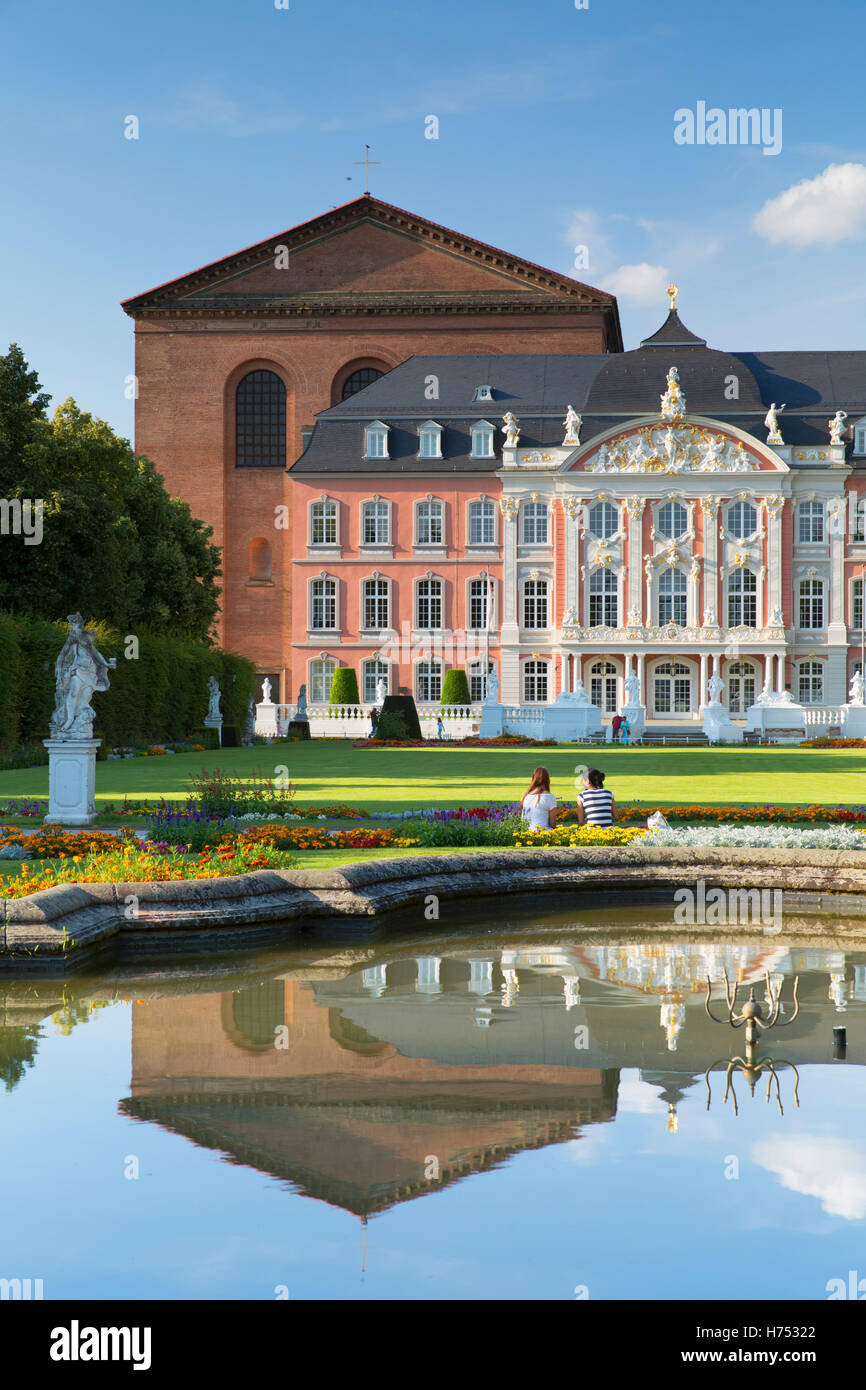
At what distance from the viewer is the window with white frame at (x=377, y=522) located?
55969 millimetres

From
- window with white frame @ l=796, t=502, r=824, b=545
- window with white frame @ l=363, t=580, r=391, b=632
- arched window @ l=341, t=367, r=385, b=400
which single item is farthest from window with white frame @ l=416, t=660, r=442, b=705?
window with white frame @ l=796, t=502, r=824, b=545

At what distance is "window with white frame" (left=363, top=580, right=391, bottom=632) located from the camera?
184ft

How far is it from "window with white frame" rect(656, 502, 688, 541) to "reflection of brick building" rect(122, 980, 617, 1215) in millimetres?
48417

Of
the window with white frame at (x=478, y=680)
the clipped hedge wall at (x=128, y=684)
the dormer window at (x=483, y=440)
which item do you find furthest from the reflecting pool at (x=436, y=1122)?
the dormer window at (x=483, y=440)

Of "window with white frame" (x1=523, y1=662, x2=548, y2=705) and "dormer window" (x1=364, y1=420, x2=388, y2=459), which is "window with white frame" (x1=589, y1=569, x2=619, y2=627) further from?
"dormer window" (x1=364, y1=420, x2=388, y2=459)

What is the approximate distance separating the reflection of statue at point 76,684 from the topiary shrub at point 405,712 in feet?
79.8

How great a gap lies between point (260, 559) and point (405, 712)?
2240 centimetres

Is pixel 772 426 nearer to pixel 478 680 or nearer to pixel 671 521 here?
pixel 671 521

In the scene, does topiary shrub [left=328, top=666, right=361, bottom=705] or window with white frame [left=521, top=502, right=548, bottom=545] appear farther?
window with white frame [left=521, top=502, right=548, bottom=545]

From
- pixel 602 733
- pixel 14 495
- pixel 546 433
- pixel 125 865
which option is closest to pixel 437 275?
pixel 546 433

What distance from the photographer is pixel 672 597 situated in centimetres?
5431

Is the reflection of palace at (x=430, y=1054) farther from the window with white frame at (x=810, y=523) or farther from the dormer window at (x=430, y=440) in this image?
the dormer window at (x=430, y=440)

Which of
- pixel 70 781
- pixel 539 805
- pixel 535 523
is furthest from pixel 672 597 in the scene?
pixel 539 805
